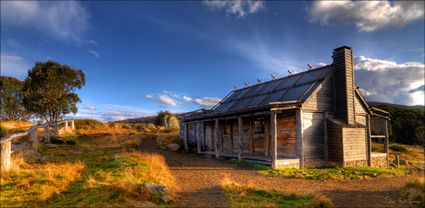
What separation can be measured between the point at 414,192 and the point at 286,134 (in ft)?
26.3

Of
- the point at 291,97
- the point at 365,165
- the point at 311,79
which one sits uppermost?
the point at 311,79

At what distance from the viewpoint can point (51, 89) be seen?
2741cm

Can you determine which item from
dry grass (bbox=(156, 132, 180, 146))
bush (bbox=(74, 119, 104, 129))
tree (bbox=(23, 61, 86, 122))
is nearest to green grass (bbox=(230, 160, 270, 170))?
dry grass (bbox=(156, 132, 180, 146))

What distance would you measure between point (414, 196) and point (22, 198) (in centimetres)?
1226

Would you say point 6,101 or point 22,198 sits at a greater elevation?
A: point 6,101

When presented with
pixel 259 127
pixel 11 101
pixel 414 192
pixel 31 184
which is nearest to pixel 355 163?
pixel 259 127

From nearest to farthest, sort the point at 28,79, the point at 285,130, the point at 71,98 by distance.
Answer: the point at 285,130 → the point at 28,79 → the point at 71,98

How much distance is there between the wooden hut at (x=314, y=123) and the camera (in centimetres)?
1552

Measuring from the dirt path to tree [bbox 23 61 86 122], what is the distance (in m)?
20.2

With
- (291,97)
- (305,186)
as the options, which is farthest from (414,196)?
(291,97)

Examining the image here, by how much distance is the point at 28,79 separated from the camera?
26.9 m

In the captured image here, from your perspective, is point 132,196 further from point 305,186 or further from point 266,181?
point 305,186

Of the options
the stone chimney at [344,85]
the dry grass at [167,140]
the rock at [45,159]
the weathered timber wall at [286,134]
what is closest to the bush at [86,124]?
the dry grass at [167,140]

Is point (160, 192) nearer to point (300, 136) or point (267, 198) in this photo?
point (267, 198)
